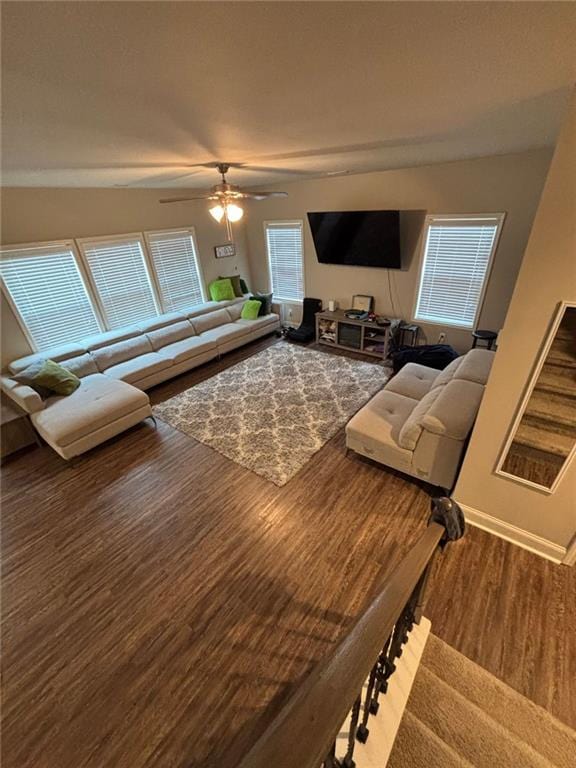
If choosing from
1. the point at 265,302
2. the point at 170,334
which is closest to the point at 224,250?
the point at 265,302

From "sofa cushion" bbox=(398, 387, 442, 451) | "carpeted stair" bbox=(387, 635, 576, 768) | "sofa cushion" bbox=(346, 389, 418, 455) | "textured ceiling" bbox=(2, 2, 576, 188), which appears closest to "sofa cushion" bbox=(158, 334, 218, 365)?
"textured ceiling" bbox=(2, 2, 576, 188)

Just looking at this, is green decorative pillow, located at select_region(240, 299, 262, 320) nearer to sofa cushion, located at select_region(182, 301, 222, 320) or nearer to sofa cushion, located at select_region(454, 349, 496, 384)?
sofa cushion, located at select_region(182, 301, 222, 320)

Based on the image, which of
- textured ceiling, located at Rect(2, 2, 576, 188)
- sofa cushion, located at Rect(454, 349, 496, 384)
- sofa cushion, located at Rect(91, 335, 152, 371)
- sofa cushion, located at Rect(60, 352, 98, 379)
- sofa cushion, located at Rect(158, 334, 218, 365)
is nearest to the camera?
textured ceiling, located at Rect(2, 2, 576, 188)

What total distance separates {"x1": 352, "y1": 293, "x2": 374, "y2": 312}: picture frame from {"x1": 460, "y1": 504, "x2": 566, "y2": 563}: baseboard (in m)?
3.46

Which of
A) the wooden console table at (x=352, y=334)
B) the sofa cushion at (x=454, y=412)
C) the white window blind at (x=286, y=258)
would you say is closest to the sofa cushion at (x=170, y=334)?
the white window blind at (x=286, y=258)

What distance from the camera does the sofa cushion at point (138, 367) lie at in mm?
4059

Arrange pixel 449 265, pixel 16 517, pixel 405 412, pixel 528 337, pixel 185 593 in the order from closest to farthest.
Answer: pixel 528 337 < pixel 185 593 < pixel 16 517 < pixel 405 412 < pixel 449 265

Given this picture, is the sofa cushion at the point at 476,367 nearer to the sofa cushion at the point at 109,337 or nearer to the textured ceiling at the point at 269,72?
the textured ceiling at the point at 269,72

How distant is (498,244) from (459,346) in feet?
4.48

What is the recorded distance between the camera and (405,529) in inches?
95.0

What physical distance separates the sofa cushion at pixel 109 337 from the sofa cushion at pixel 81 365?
0.65 ft

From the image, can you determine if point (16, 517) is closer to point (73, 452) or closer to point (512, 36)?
point (73, 452)

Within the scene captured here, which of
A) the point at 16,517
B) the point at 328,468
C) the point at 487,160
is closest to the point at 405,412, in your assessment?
the point at 328,468

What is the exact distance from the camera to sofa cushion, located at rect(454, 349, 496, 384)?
2738 millimetres
